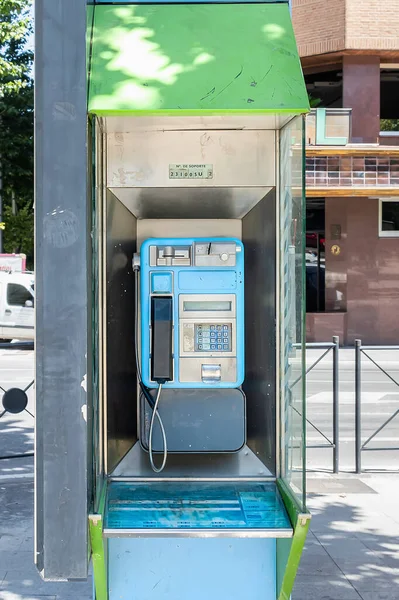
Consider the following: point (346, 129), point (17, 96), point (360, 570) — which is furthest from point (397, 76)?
point (360, 570)

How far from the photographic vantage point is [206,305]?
439cm

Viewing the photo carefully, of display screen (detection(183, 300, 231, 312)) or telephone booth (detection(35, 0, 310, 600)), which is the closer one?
telephone booth (detection(35, 0, 310, 600))

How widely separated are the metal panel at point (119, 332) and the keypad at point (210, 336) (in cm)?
42

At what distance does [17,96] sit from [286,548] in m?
20.6

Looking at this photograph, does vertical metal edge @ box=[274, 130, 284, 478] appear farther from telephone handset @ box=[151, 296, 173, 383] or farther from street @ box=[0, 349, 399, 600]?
street @ box=[0, 349, 399, 600]

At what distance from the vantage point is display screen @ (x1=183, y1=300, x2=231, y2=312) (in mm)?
4375

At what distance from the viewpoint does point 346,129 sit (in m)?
16.9

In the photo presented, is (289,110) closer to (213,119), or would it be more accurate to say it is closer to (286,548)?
(213,119)

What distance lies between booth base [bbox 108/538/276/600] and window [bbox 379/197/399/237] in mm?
14971

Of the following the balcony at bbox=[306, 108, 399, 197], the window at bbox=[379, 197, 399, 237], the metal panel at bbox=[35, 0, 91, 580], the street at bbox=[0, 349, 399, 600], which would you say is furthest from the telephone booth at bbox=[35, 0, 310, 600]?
the window at bbox=[379, 197, 399, 237]

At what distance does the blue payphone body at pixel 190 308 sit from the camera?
171 inches

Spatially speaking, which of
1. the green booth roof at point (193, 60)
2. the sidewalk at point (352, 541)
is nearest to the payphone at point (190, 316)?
the green booth roof at point (193, 60)

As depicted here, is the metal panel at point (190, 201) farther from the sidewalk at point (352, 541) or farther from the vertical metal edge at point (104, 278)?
the sidewalk at point (352, 541)

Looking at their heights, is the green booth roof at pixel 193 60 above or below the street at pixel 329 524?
above
